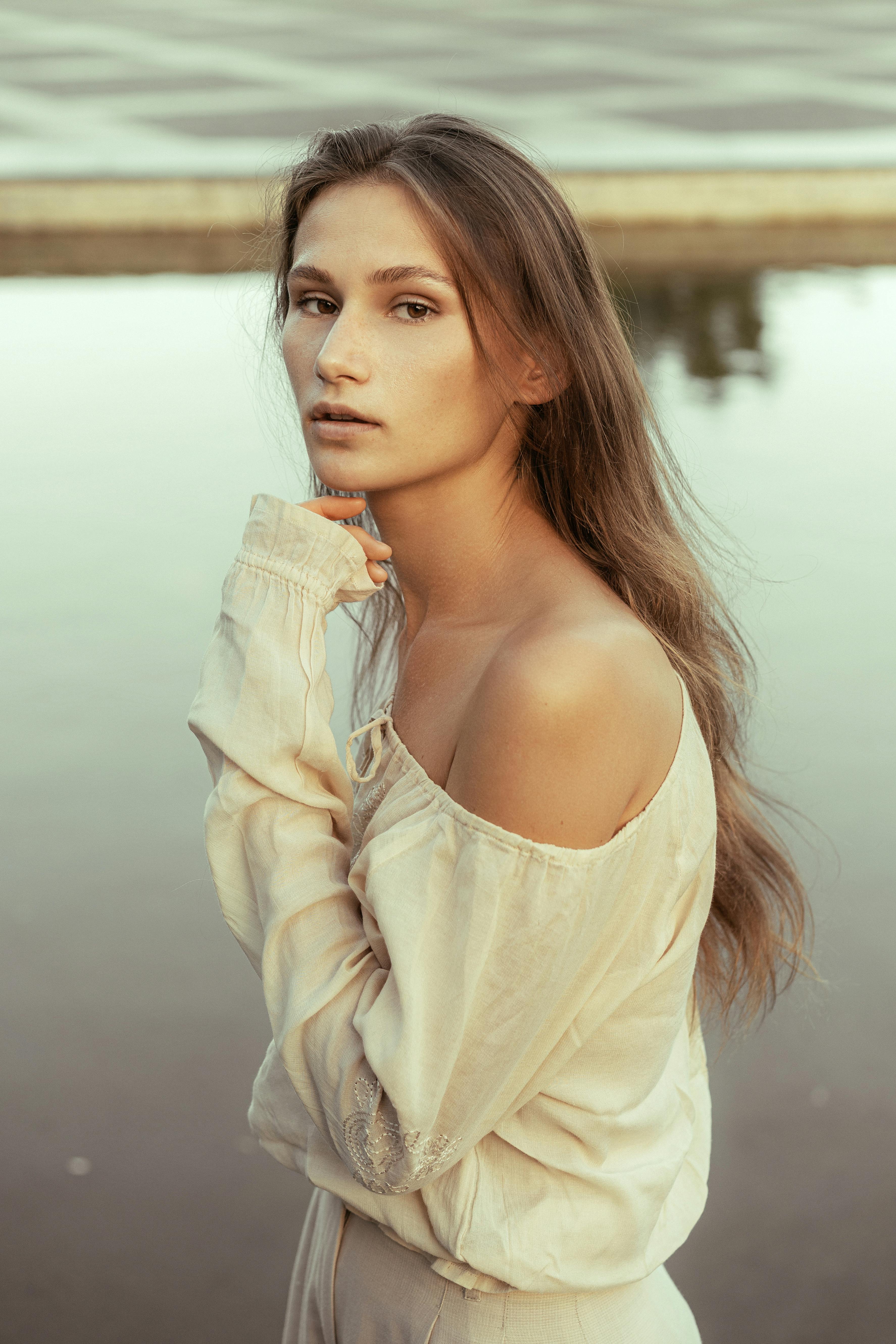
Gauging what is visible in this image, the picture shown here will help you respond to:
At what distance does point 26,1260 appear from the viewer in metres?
2.08

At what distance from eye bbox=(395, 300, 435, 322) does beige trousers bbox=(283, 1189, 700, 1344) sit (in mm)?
784

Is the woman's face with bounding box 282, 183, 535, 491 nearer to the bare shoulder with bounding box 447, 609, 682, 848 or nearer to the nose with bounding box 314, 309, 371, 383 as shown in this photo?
the nose with bounding box 314, 309, 371, 383

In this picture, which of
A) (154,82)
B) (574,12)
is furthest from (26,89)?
(574,12)

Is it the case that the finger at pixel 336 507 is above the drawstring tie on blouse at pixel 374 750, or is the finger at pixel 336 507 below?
above

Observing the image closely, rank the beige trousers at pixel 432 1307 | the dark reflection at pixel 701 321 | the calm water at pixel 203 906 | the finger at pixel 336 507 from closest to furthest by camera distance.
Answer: the beige trousers at pixel 432 1307, the finger at pixel 336 507, the calm water at pixel 203 906, the dark reflection at pixel 701 321

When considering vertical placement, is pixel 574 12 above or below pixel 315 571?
above

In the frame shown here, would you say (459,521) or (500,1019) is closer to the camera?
(500,1019)

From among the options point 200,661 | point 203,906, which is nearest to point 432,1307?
point 203,906

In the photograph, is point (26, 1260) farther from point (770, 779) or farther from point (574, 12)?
point (574, 12)

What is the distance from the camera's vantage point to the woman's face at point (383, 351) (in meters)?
1.09

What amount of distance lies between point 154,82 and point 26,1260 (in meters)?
16.3

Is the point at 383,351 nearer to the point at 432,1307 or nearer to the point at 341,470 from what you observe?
the point at 341,470

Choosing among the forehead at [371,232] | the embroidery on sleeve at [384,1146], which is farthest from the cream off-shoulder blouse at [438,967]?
the forehead at [371,232]

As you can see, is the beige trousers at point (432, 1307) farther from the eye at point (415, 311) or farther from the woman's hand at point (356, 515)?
the eye at point (415, 311)
